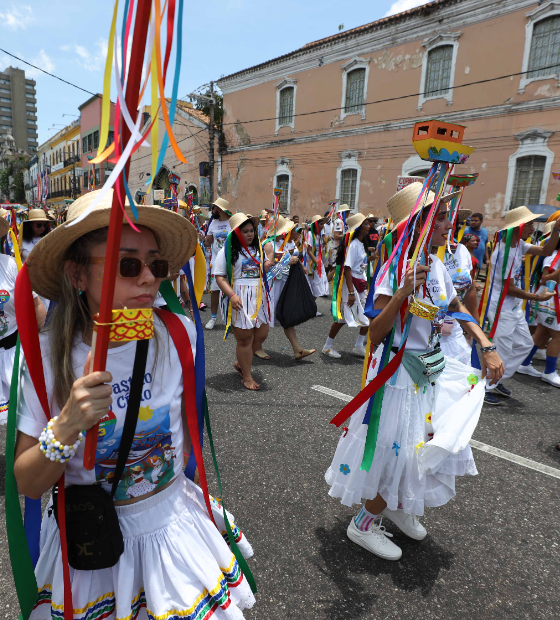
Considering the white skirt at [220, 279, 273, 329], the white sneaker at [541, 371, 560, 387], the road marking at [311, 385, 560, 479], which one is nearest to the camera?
the road marking at [311, 385, 560, 479]

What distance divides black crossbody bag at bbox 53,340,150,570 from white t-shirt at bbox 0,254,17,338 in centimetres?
208

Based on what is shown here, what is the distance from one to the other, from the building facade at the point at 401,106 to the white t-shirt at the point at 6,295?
1431cm

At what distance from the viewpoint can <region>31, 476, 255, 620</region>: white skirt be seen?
3.87ft

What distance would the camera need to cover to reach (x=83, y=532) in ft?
3.76

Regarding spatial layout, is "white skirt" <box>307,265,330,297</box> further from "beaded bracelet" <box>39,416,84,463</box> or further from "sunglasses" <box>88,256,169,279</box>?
"beaded bracelet" <box>39,416,84,463</box>

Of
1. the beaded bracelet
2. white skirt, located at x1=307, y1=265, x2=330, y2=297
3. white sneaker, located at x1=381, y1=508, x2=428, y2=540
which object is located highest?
the beaded bracelet

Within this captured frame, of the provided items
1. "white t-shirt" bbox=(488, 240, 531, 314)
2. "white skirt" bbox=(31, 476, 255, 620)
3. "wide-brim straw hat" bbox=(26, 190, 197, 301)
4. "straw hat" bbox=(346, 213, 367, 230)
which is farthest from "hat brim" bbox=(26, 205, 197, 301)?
"straw hat" bbox=(346, 213, 367, 230)

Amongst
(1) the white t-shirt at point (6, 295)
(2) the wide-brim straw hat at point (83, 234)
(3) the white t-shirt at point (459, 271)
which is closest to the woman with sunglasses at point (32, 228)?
(1) the white t-shirt at point (6, 295)

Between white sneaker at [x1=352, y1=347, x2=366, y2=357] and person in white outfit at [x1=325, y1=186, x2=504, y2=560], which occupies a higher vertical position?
person in white outfit at [x1=325, y1=186, x2=504, y2=560]

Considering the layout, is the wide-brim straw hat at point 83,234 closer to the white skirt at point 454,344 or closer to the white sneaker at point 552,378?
the white skirt at point 454,344

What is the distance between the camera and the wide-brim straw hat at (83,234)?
3.65ft

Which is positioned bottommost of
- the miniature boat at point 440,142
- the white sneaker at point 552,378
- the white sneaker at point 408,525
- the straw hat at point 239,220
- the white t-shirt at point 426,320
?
the white sneaker at point 408,525

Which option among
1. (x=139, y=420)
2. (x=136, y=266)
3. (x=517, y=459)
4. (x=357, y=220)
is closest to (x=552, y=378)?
(x=517, y=459)

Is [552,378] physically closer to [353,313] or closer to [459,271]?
[353,313]
